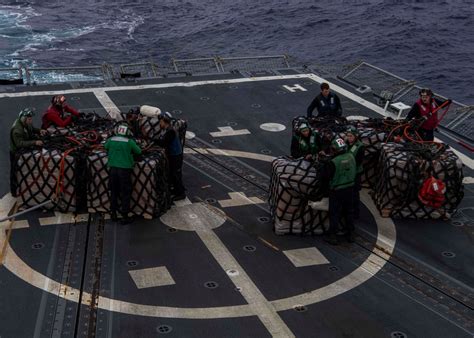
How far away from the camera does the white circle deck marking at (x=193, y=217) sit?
614 inches

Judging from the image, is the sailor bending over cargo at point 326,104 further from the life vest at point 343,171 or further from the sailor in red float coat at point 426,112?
the life vest at point 343,171

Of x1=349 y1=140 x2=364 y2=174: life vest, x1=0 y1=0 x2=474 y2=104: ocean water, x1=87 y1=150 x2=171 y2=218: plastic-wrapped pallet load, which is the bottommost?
x1=0 y1=0 x2=474 y2=104: ocean water

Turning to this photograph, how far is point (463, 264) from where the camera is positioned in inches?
572

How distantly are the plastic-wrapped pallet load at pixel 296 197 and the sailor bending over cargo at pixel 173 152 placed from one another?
2.35 meters

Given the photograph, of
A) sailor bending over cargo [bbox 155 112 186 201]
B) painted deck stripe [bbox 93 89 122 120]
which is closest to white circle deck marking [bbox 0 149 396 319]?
sailor bending over cargo [bbox 155 112 186 201]

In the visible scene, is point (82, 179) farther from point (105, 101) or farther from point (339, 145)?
point (105, 101)

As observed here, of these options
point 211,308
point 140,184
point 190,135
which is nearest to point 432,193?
point 211,308

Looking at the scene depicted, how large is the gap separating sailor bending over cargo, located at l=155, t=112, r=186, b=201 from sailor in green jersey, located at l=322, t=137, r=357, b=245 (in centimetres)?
358

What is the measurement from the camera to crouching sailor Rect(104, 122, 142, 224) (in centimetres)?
1496

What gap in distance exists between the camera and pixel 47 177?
15.6 meters

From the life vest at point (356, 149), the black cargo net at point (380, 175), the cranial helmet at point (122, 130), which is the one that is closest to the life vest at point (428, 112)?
the black cargo net at point (380, 175)

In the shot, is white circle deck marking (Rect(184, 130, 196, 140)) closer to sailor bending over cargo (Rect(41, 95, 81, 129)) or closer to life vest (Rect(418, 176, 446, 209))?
sailor bending over cargo (Rect(41, 95, 81, 129))

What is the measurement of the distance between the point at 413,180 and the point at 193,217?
487cm

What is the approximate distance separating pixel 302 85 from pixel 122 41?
2443 cm
